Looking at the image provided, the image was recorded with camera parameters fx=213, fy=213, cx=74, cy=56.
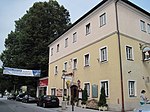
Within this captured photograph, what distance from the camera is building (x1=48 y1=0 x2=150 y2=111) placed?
58.4ft

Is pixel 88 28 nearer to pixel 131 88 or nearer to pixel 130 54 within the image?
pixel 130 54

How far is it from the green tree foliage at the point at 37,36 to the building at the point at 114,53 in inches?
590

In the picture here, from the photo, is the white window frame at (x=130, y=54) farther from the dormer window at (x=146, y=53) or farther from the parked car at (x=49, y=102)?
the parked car at (x=49, y=102)

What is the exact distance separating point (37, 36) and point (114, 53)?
23.5 m

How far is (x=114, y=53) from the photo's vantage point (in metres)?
18.3

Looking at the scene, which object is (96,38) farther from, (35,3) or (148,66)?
(35,3)

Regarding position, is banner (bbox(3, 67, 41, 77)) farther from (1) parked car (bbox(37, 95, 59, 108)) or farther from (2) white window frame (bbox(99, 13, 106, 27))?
(2) white window frame (bbox(99, 13, 106, 27))

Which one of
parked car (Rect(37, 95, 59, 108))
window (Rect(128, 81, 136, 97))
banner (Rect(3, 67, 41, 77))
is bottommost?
parked car (Rect(37, 95, 59, 108))

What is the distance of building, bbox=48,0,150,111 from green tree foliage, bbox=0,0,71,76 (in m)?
15.0

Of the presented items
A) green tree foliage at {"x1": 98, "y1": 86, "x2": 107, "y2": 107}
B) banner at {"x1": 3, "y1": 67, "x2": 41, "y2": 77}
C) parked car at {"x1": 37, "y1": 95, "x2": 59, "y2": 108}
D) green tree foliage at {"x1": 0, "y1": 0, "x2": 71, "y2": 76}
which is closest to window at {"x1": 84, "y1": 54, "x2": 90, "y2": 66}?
green tree foliage at {"x1": 98, "y1": 86, "x2": 107, "y2": 107}

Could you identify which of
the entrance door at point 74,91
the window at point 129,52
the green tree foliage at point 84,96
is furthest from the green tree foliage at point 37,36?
the window at point 129,52

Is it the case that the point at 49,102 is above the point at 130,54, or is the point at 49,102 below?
below

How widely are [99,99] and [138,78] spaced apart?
400cm

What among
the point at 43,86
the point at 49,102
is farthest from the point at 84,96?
the point at 43,86
